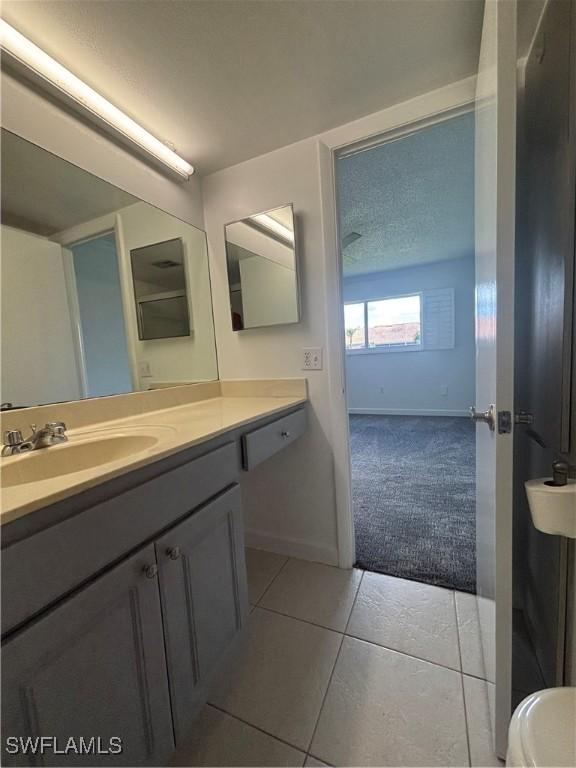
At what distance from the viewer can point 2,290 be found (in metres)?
0.94

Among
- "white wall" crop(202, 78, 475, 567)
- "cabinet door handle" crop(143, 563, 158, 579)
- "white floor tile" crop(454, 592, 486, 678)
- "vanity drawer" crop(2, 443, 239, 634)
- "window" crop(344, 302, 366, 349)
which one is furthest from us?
"window" crop(344, 302, 366, 349)

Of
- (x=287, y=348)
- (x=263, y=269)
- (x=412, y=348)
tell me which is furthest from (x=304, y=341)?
(x=412, y=348)

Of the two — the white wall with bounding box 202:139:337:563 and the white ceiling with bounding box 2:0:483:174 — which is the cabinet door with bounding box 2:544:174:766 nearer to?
the white wall with bounding box 202:139:337:563

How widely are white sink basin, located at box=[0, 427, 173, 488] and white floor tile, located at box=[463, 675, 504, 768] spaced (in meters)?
1.16

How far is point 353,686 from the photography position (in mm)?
973

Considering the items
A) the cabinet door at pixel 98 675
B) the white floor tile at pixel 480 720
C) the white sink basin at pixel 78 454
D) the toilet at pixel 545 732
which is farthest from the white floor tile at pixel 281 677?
the white sink basin at pixel 78 454

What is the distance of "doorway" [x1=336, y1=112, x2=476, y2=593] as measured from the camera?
1.67m

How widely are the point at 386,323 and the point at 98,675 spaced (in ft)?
16.2

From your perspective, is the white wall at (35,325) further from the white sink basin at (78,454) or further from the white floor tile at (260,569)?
the white floor tile at (260,569)

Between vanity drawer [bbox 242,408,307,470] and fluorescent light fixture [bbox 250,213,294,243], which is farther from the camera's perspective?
fluorescent light fixture [bbox 250,213,294,243]

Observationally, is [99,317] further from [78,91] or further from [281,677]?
[281,677]

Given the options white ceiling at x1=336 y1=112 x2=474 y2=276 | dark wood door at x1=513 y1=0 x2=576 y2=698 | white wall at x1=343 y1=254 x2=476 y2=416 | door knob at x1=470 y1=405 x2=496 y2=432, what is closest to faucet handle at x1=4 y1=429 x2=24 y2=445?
door knob at x1=470 y1=405 x2=496 y2=432

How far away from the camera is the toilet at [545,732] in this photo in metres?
0.48

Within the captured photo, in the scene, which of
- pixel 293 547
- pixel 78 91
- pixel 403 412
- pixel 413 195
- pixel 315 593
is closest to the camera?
pixel 78 91
